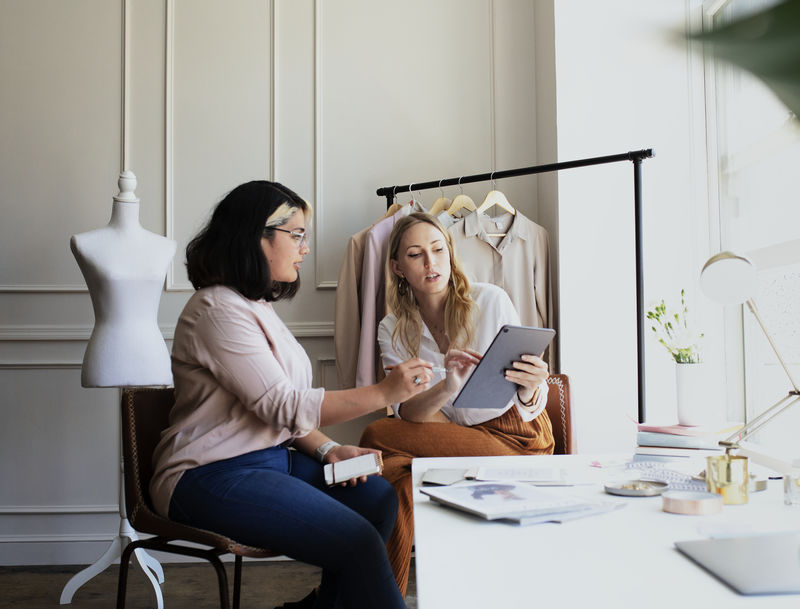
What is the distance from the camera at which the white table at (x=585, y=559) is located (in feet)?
2.63

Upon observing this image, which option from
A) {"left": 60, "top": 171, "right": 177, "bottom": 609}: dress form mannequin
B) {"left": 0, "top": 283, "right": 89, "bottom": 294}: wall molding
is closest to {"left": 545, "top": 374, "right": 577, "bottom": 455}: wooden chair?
{"left": 60, "top": 171, "right": 177, "bottom": 609}: dress form mannequin

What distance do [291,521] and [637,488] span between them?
0.66 m

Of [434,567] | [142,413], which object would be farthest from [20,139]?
[434,567]

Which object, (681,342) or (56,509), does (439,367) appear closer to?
(681,342)

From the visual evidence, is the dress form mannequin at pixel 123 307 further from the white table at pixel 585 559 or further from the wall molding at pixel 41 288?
the white table at pixel 585 559

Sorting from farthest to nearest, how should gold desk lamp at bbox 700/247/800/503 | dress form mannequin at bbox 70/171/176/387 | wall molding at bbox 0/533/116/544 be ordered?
1. wall molding at bbox 0/533/116/544
2. dress form mannequin at bbox 70/171/176/387
3. gold desk lamp at bbox 700/247/800/503

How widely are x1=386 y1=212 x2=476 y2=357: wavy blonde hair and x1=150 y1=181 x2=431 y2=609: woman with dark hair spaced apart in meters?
0.54

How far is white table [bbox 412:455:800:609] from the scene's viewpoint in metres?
0.80

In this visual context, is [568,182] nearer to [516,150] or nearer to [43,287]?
[516,150]

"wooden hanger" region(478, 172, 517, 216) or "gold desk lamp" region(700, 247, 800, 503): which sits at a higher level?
"wooden hanger" region(478, 172, 517, 216)

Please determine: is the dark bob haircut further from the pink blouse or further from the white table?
the white table

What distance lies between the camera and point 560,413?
2.38 m

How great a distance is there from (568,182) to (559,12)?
657 millimetres

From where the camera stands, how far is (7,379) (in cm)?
310
